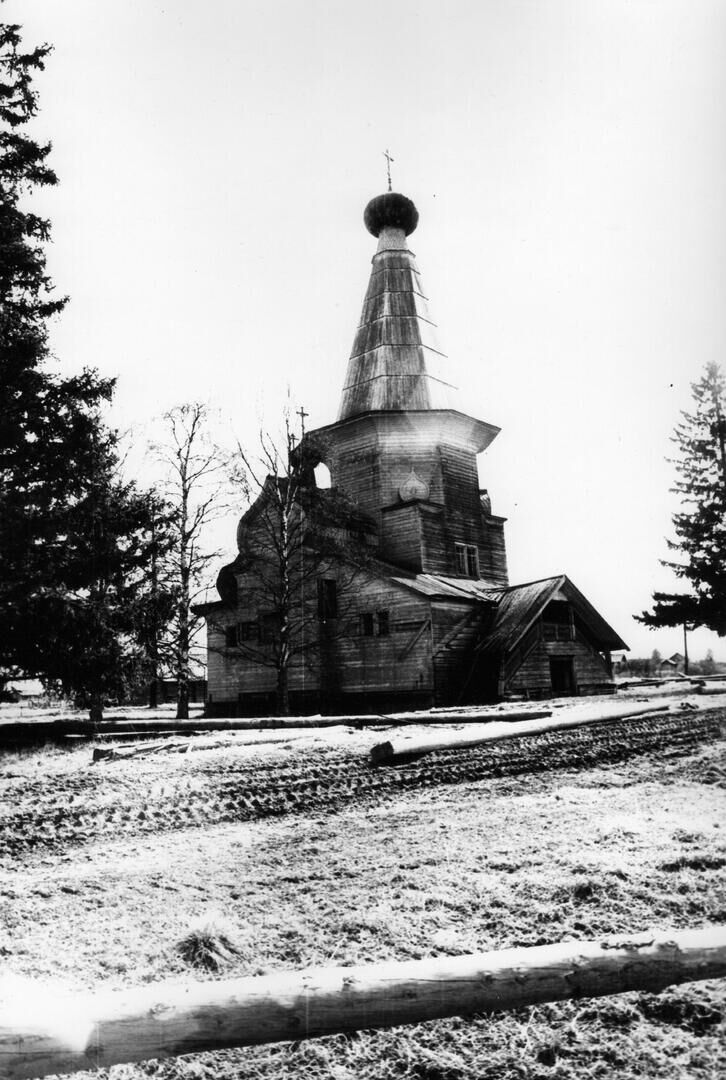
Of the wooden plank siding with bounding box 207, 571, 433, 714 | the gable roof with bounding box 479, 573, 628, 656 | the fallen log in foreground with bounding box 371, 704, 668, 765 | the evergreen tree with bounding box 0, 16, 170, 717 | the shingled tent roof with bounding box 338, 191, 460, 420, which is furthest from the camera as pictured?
the shingled tent roof with bounding box 338, 191, 460, 420

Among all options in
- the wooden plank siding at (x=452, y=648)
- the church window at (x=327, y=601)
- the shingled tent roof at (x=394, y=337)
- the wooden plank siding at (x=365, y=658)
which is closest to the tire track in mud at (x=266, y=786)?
the wooden plank siding at (x=452, y=648)

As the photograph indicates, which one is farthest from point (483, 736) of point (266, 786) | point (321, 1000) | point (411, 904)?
point (321, 1000)

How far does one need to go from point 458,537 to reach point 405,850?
22576mm

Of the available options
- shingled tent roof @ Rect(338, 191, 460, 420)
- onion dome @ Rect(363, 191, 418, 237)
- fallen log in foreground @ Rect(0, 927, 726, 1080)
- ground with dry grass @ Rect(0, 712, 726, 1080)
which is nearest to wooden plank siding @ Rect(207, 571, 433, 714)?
shingled tent roof @ Rect(338, 191, 460, 420)

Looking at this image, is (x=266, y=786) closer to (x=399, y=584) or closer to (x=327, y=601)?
(x=399, y=584)

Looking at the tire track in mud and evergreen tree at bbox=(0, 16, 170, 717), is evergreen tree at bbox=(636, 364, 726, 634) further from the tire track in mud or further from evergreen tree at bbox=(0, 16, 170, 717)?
evergreen tree at bbox=(0, 16, 170, 717)

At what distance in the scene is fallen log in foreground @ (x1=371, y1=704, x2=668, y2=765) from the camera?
9.97 meters

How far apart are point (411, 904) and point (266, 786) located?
4.25 m

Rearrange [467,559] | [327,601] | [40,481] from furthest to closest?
[467,559] → [327,601] → [40,481]

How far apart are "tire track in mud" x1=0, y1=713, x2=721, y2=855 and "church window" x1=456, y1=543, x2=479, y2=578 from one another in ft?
53.5

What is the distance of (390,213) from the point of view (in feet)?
106

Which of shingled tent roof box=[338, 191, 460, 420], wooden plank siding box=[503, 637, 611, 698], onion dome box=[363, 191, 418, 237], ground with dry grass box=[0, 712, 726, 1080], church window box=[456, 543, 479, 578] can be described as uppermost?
onion dome box=[363, 191, 418, 237]

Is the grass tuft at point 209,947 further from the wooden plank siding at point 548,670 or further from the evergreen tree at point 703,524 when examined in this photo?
the wooden plank siding at point 548,670

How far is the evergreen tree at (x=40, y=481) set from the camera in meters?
12.6
